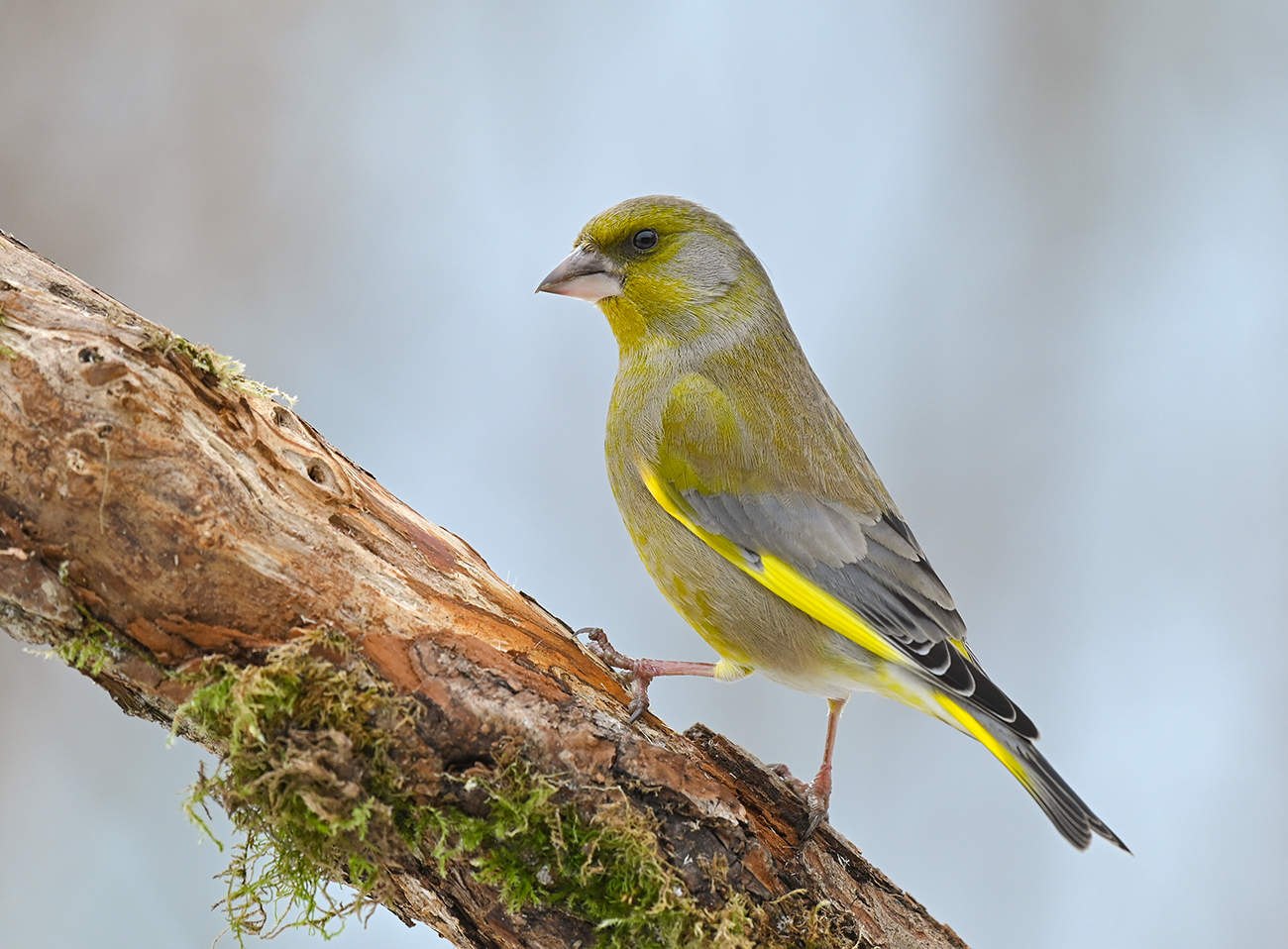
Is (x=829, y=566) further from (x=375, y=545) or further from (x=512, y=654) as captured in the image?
(x=375, y=545)

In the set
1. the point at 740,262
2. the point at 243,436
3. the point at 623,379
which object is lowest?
the point at 243,436

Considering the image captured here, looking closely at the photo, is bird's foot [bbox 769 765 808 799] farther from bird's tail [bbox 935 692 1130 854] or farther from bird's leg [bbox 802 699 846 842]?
bird's tail [bbox 935 692 1130 854]

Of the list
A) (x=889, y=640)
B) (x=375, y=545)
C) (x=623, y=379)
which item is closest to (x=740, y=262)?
(x=623, y=379)

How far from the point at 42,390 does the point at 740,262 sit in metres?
2.23

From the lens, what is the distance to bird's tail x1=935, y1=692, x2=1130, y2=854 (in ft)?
8.86

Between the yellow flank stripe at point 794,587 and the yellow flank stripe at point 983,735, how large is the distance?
119mm

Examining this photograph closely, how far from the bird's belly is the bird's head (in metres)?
0.64

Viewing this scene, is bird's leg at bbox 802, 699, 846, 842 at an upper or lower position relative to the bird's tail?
lower

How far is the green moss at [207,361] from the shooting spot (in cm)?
215

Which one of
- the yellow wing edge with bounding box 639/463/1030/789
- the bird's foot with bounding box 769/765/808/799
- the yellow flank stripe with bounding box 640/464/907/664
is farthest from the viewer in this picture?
the yellow flank stripe with bounding box 640/464/907/664

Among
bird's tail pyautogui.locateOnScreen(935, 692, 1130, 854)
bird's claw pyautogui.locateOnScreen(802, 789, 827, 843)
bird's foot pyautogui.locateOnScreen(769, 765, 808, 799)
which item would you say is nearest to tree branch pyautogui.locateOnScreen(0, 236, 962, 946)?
bird's claw pyautogui.locateOnScreen(802, 789, 827, 843)

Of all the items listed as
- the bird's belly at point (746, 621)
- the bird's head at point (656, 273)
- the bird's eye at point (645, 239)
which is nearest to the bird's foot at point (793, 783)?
the bird's belly at point (746, 621)

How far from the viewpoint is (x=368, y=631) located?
7.36 feet

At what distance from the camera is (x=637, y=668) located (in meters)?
2.81
